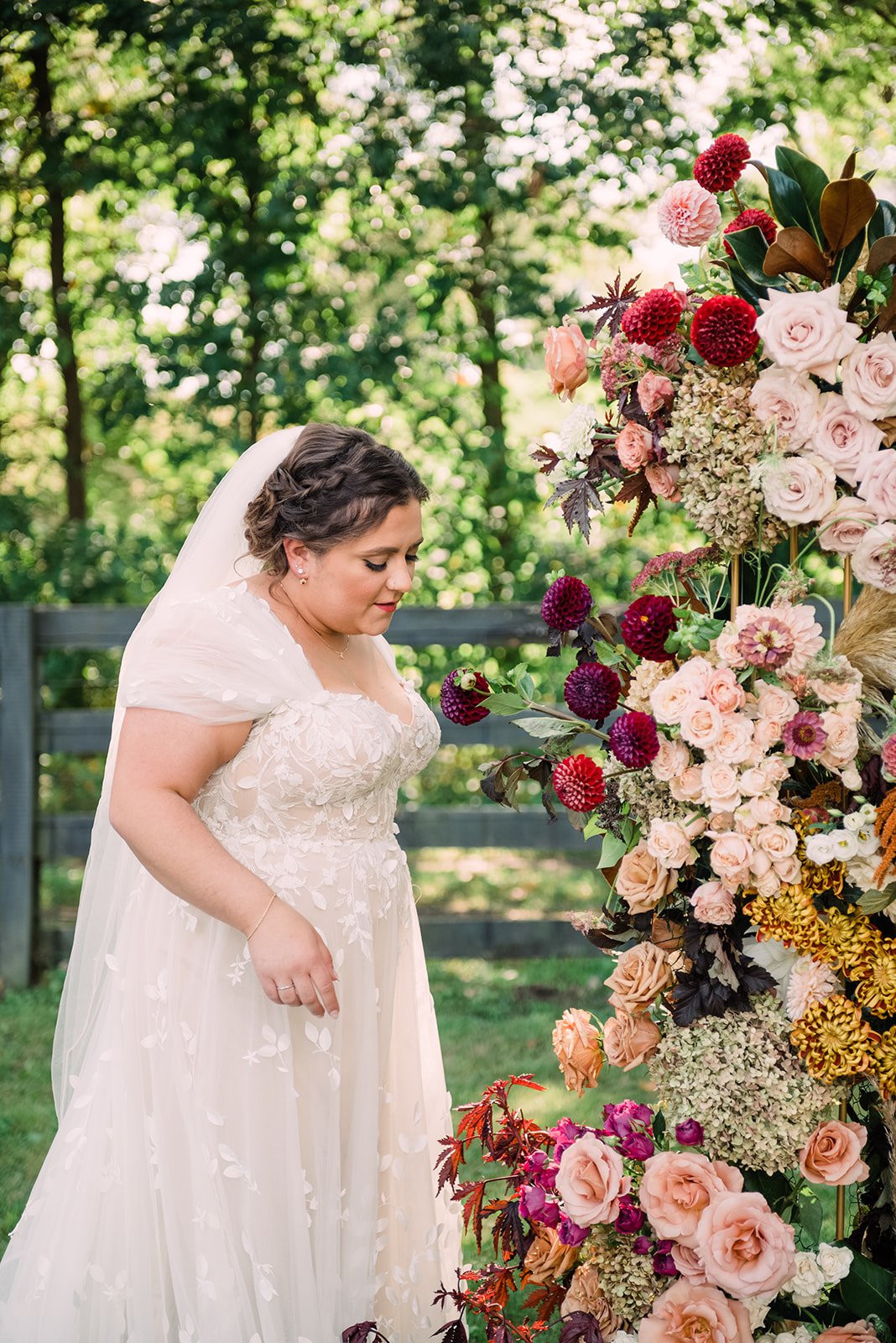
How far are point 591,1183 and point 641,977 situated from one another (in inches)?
14.3

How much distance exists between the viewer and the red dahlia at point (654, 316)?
1.92 m

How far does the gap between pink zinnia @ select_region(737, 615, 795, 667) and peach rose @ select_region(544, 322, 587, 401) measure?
0.55 metres

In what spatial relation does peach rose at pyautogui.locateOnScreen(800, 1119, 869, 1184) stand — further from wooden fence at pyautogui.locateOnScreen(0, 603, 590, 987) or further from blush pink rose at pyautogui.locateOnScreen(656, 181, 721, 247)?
wooden fence at pyautogui.locateOnScreen(0, 603, 590, 987)

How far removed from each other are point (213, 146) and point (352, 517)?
477 centimetres

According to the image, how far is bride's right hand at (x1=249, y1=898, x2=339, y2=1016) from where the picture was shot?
2.11m

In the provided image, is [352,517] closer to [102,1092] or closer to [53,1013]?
[102,1092]

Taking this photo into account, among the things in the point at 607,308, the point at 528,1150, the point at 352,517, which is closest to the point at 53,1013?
the point at 528,1150

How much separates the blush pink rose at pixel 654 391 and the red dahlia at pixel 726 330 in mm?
103

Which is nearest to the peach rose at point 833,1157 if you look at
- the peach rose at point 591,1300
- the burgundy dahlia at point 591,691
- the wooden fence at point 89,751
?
the peach rose at point 591,1300

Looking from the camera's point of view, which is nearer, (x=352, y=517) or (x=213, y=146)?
(x=352, y=517)

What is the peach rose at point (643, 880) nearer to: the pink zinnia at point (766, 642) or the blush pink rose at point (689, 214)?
the pink zinnia at point (766, 642)

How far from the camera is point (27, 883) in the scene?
212 inches

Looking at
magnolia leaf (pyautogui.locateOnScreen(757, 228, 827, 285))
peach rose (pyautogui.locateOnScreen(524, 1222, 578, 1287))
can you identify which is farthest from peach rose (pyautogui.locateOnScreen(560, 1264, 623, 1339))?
magnolia leaf (pyautogui.locateOnScreen(757, 228, 827, 285))

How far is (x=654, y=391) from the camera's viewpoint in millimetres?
1949
